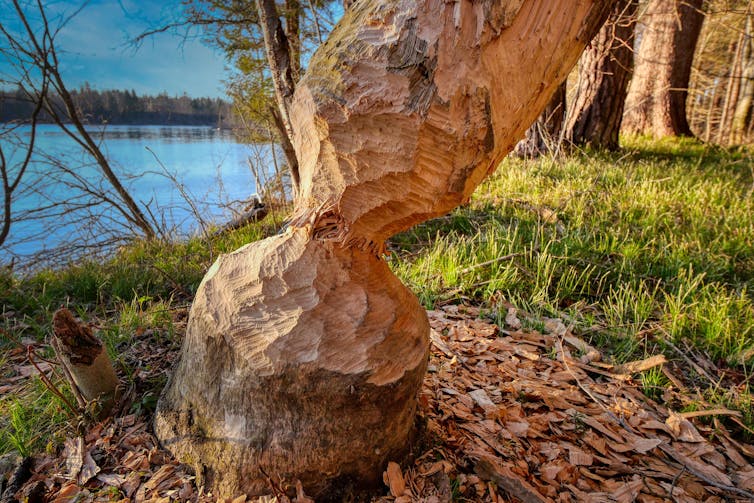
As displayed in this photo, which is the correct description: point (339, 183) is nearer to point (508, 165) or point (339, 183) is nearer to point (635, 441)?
point (635, 441)

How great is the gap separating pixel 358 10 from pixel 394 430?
114cm

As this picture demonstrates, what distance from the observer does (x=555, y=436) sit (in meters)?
1.58

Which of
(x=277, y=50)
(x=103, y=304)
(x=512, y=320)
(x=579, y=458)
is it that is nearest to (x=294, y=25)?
(x=277, y=50)

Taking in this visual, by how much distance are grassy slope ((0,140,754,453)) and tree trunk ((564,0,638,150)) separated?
5.76 ft

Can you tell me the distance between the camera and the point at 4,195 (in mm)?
4113

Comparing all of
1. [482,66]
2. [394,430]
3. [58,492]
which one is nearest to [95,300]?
[58,492]

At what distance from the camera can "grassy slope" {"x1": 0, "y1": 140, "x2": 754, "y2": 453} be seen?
2.22 m

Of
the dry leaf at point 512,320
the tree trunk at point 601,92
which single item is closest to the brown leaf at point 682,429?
the dry leaf at point 512,320

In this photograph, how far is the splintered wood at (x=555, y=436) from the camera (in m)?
1.33

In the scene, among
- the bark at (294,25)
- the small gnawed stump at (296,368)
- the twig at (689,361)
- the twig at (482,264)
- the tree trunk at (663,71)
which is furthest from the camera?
the tree trunk at (663,71)

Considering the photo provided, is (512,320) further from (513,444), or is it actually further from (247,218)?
(247,218)

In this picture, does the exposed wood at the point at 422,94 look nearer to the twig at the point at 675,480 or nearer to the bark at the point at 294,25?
the twig at the point at 675,480

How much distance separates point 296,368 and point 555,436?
3.56 feet

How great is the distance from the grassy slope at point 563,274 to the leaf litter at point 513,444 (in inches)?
6.6
